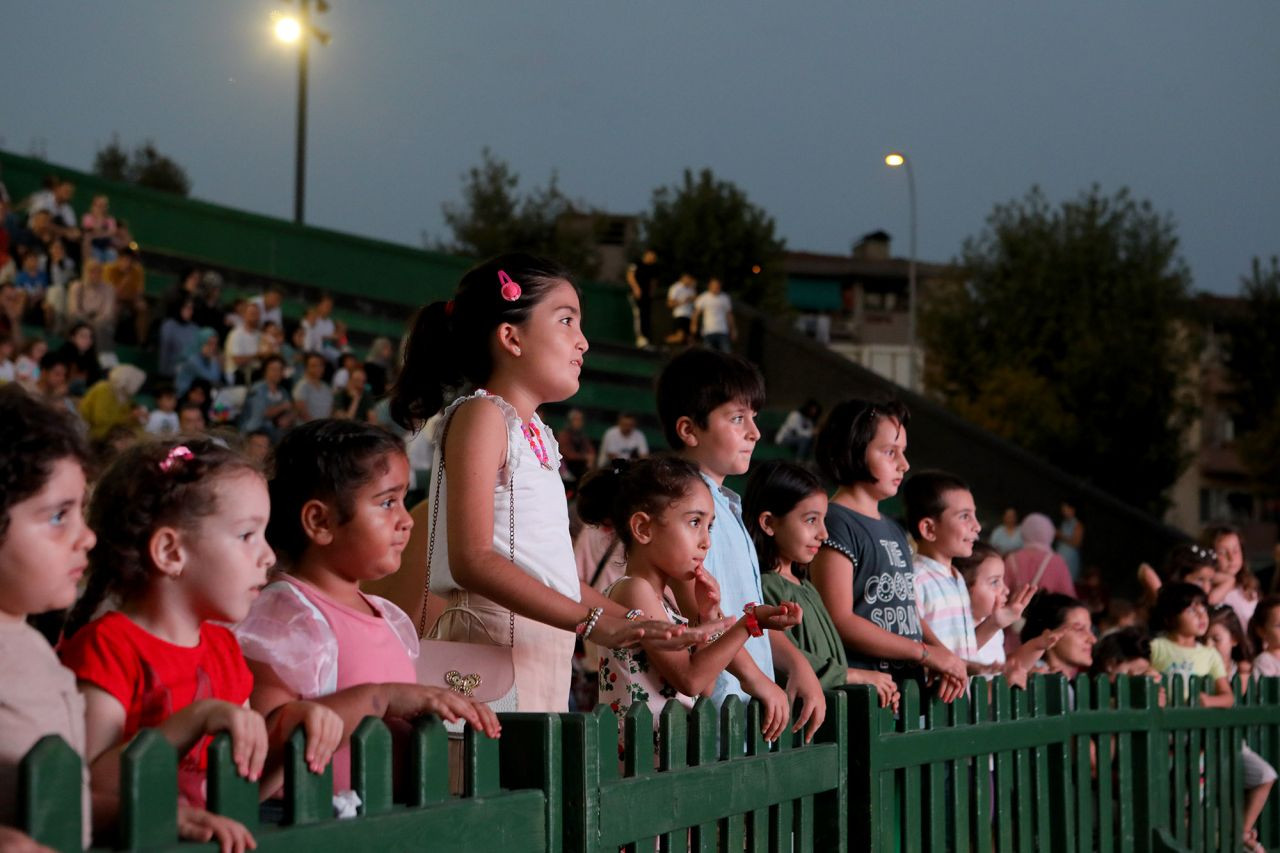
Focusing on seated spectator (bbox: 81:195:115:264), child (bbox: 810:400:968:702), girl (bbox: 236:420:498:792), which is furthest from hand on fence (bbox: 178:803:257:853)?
seated spectator (bbox: 81:195:115:264)

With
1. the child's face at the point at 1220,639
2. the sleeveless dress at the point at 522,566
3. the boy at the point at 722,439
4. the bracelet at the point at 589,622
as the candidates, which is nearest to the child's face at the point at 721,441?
the boy at the point at 722,439

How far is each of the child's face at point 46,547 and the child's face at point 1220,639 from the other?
22.2 ft

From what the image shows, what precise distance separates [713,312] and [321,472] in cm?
1851

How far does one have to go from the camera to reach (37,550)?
A: 2135 millimetres

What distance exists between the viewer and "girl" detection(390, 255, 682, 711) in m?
3.29

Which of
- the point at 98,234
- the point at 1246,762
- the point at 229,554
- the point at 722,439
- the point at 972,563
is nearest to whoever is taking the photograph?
the point at 229,554

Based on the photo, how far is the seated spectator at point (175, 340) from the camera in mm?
15148

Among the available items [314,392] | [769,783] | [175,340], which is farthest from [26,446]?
[175,340]

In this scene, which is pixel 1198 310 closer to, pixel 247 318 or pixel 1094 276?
pixel 1094 276

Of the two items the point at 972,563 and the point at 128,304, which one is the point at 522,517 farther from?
the point at 128,304

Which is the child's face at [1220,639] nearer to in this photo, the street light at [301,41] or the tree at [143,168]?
the street light at [301,41]

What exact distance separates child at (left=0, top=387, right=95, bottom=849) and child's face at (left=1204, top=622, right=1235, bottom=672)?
→ 678 centimetres

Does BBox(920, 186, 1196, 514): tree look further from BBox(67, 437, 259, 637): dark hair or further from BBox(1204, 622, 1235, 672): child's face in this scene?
BBox(67, 437, 259, 637): dark hair

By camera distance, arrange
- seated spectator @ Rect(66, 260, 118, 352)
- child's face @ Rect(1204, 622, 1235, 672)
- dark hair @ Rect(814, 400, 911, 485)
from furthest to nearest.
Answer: seated spectator @ Rect(66, 260, 118, 352) < child's face @ Rect(1204, 622, 1235, 672) < dark hair @ Rect(814, 400, 911, 485)
